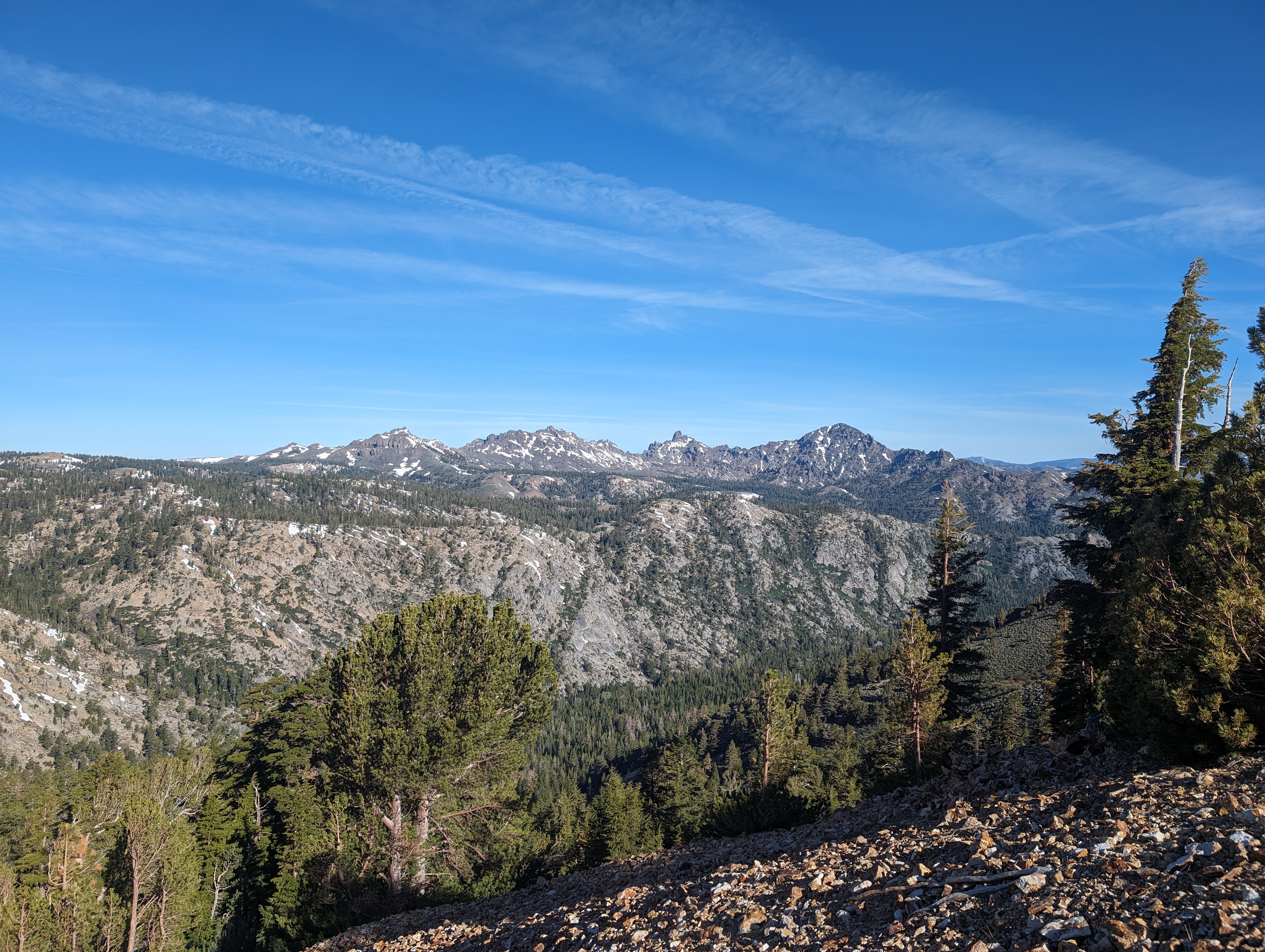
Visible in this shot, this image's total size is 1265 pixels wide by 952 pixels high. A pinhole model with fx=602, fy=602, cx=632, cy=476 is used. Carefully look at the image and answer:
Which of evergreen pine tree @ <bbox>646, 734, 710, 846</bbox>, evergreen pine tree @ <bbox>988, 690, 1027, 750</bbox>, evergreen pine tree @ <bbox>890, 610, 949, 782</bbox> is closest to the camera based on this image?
evergreen pine tree @ <bbox>890, 610, 949, 782</bbox>

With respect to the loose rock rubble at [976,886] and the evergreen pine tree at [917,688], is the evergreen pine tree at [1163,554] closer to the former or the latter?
the loose rock rubble at [976,886]

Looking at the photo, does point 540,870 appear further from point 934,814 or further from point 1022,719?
point 1022,719

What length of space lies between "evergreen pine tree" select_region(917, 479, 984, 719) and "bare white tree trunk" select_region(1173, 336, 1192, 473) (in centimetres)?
798

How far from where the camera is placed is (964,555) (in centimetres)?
3130

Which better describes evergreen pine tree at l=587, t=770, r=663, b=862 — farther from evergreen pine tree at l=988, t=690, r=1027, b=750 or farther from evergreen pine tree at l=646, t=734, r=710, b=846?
evergreen pine tree at l=988, t=690, r=1027, b=750

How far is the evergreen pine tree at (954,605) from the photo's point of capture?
2986cm

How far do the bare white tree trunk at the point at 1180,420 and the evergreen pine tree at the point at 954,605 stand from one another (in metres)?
7.98

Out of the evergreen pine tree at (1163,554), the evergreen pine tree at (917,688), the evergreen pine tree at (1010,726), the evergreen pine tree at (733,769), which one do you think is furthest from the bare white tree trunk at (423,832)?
the evergreen pine tree at (733,769)

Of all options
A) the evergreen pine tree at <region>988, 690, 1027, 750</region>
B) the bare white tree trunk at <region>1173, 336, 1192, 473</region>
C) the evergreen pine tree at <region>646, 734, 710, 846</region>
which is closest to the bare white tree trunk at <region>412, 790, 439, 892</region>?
the evergreen pine tree at <region>646, 734, 710, 846</region>

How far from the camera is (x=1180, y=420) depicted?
77.3 feet

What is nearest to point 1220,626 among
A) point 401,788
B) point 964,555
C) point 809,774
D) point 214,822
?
point 964,555

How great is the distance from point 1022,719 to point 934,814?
2610 inches

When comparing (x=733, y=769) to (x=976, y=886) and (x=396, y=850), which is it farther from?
(x=976, y=886)

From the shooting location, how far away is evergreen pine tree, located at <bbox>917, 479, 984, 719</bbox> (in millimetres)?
29859
